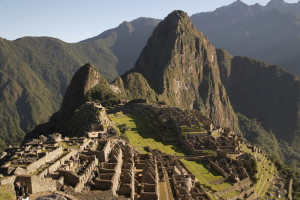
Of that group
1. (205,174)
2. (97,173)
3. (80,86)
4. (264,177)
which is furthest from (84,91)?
(97,173)

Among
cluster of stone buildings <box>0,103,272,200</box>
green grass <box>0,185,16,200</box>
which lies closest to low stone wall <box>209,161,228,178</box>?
cluster of stone buildings <box>0,103,272,200</box>

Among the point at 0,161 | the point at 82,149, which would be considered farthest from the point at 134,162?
the point at 0,161

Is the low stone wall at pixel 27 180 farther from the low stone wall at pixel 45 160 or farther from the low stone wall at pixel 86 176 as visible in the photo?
the low stone wall at pixel 45 160

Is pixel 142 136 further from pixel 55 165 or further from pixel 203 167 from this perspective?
pixel 55 165

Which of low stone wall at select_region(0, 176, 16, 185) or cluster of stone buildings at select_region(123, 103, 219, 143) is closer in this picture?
low stone wall at select_region(0, 176, 16, 185)

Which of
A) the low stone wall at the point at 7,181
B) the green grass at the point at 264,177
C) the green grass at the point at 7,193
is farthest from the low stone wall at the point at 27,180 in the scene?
the green grass at the point at 264,177

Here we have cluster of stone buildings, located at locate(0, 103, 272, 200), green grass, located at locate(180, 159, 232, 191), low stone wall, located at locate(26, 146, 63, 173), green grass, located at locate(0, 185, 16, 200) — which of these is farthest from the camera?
green grass, located at locate(180, 159, 232, 191)

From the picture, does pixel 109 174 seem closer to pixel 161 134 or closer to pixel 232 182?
pixel 232 182

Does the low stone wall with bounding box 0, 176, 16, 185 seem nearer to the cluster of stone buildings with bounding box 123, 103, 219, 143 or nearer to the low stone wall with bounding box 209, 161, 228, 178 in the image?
the low stone wall with bounding box 209, 161, 228, 178
